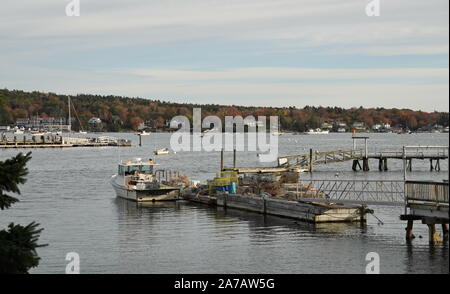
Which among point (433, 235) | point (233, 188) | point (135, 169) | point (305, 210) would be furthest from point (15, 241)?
point (135, 169)

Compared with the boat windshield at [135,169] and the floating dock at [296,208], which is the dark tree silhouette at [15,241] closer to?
the floating dock at [296,208]

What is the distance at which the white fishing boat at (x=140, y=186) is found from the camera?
55.2 m

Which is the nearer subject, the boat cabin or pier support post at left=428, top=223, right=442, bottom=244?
pier support post at left=428, top=223, right=442, bottom=244

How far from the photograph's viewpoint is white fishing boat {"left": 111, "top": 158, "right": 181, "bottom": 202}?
181 feet

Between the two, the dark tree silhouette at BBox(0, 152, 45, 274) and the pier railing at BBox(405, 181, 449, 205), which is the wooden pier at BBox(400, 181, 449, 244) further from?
the dark tree silhouette at BBox(0, 152, 45, 274)

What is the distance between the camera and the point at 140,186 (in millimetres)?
55750

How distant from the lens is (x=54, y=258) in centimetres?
3322

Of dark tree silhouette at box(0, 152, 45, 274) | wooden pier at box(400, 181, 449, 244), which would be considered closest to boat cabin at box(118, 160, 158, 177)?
wooden pier at box(400, 181, 449, 244)

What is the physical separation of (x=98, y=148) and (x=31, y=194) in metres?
115

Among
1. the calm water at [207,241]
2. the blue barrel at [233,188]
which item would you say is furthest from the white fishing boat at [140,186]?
the blue barrel at [233,188]

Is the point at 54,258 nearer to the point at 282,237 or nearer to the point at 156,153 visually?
the point at 282,237
